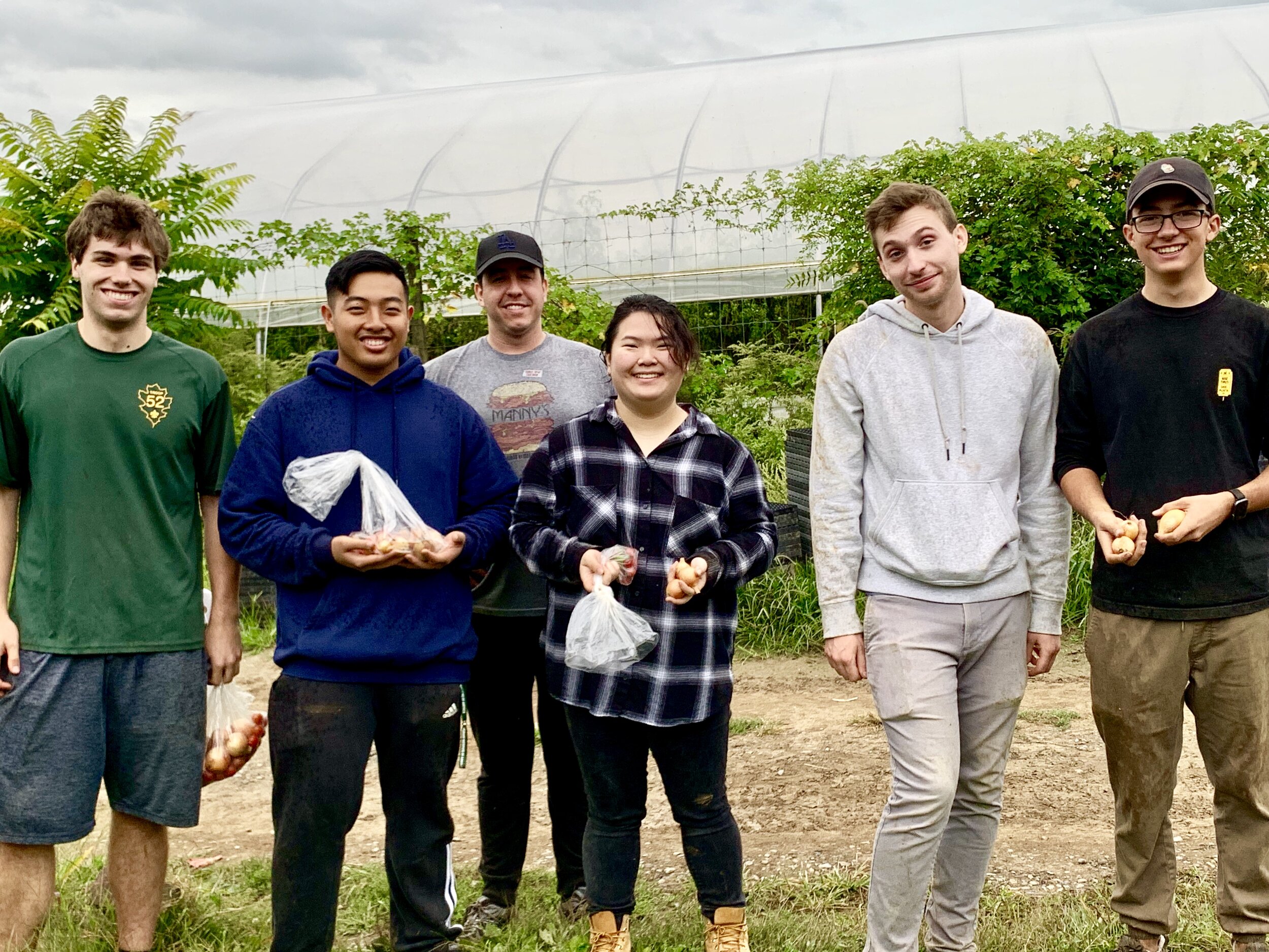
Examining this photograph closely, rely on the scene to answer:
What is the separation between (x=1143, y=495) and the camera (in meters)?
3.13

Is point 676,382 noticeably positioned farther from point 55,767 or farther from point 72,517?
point 55,767

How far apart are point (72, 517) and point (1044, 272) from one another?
20.1 feet

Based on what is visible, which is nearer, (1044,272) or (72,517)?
(72,517)

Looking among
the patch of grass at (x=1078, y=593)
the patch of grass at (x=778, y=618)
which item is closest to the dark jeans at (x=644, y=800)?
the patch of grass at (x=778, y=618)

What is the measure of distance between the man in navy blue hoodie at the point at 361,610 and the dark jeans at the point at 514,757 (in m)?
0.40

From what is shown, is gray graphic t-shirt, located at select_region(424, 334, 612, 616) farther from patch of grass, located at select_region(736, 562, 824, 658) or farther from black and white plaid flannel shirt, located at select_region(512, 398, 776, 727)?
patch of grass, located at select_region(736, 562, 824, 658)

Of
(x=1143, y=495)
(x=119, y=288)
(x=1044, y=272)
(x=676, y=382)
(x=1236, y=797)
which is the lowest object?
(x=1236, y=797)

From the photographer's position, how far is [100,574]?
318 centimetres

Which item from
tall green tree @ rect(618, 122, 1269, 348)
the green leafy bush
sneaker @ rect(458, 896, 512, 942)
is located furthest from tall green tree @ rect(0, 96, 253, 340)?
sneaker @ rect(458, 896, 512, 942)

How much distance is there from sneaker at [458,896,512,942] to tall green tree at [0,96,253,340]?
5286 mm

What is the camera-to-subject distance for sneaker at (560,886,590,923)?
378 centimetres

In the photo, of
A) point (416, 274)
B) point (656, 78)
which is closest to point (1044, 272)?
point (416, 274)

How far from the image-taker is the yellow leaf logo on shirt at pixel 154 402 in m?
3.22

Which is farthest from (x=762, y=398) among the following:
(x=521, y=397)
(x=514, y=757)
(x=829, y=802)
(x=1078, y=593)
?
(x=514, y=757)
